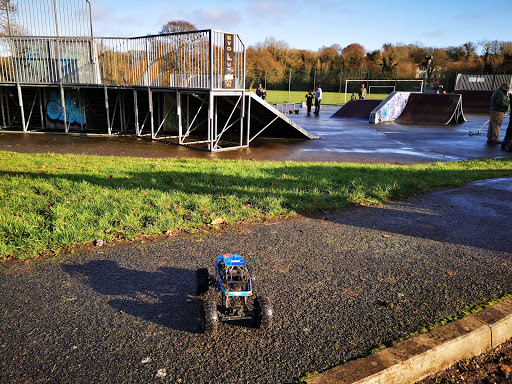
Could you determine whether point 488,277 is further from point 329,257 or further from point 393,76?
point 393,76

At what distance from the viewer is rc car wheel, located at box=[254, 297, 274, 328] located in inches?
124

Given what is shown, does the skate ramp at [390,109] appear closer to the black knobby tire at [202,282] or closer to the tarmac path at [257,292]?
the tarmac path at [257,292]

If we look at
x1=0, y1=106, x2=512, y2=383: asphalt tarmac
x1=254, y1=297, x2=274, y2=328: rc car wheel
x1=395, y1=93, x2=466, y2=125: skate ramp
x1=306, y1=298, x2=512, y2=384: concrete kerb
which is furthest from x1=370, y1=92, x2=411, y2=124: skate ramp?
x1=254, y1=297, x2=274, y2=328: rc car wheel

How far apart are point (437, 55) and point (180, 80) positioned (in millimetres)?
68118

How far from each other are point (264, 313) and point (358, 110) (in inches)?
1073

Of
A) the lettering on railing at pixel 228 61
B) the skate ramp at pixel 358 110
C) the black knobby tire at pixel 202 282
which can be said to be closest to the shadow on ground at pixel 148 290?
the black knobby tire at pixel 202 282

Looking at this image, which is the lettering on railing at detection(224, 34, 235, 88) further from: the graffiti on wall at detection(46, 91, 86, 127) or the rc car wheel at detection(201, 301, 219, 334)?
the rc car wheel at detection(201, 301, 219, 334)

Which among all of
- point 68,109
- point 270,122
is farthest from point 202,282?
point 68,109

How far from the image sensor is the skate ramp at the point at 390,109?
25.2m

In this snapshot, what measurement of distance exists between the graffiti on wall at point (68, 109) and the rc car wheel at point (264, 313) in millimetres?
16106

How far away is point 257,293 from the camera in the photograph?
12.4ft

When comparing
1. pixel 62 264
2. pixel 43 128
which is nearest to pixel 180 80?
pixel 43 128

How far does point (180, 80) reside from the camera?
13.3 metres

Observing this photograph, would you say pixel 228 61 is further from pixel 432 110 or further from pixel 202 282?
pixel 432 110
